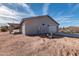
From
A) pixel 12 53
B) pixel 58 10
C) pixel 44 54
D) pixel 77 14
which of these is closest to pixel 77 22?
pixel 77 14

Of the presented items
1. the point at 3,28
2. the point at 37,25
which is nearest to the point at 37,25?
the point at 37,25

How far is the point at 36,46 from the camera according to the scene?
9.97 feet

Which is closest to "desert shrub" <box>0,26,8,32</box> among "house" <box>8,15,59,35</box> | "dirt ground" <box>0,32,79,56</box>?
"dirt ground" <box>0,32,79,56</box>

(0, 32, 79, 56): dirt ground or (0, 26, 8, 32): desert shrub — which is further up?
(0, 26, 8, 32): desert shrub

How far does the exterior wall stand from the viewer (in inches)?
120

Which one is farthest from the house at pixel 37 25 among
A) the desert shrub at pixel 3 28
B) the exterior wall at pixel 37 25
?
the desert shrub at pixel 3 28

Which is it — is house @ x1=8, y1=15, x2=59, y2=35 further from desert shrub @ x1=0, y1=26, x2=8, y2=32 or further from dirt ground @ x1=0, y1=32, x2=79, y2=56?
desert shrub @ x1=0, y1=26, x2=8, y2=32

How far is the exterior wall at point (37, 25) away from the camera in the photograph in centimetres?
305

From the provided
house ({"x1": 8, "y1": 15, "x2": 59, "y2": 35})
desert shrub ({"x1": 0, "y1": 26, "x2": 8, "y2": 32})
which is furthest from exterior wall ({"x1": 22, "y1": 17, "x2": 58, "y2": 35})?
desert shrub ({"x1": 0, "y1": 26, "x2": 8, "y2": 32})

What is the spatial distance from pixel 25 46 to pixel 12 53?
0.24 m

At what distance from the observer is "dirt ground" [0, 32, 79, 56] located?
9.80ft

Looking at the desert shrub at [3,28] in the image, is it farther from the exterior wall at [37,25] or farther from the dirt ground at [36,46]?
the exterior wall at [37,25]

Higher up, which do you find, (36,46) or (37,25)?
(37,25)

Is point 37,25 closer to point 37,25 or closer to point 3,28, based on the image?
point 37,25
